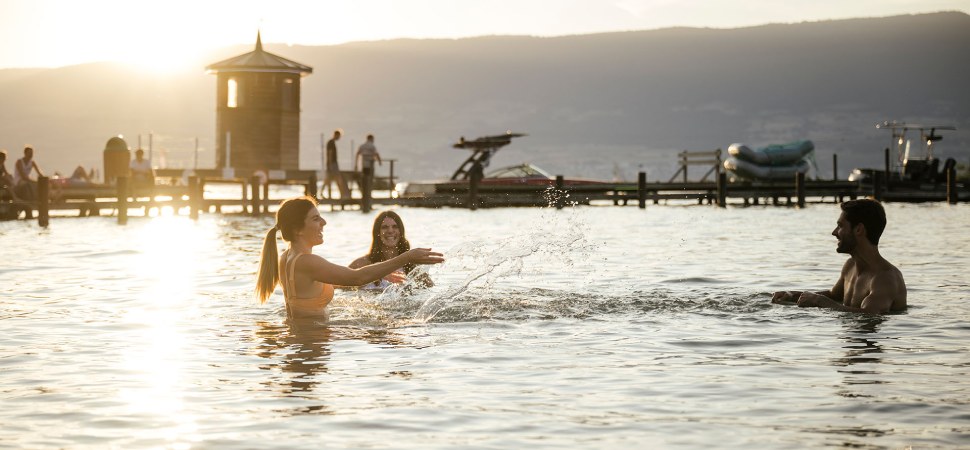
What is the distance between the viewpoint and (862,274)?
1148 centimetres

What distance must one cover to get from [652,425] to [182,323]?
6.14m

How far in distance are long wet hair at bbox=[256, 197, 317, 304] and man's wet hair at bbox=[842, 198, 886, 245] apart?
484 centimetres

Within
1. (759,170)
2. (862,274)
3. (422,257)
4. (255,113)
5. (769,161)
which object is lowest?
(862,274)

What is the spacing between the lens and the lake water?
6770 millimetres

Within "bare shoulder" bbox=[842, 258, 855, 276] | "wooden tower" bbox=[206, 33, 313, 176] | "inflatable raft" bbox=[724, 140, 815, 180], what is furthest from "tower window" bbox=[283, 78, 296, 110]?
"bare shoulder" bbox=[842, 258, 855, 276]

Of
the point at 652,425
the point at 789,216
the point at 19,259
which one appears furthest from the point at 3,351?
the point at 789,216

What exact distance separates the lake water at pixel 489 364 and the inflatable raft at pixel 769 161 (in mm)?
41025

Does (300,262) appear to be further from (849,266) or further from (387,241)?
(849,266)

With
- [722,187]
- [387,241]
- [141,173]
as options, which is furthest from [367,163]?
[387,241]

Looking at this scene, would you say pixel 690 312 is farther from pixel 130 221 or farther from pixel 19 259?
pixel 130 221

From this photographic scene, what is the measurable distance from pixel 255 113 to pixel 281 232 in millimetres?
34857

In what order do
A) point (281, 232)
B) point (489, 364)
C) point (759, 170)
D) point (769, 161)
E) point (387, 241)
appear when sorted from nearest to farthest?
A: point (489, 364) < point (281, 232) < point (387, 241) < point (759, 170) < point (769, 161)

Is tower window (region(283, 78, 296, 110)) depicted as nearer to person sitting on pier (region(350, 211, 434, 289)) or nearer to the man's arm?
the man's arm

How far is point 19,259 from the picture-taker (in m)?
20.1
